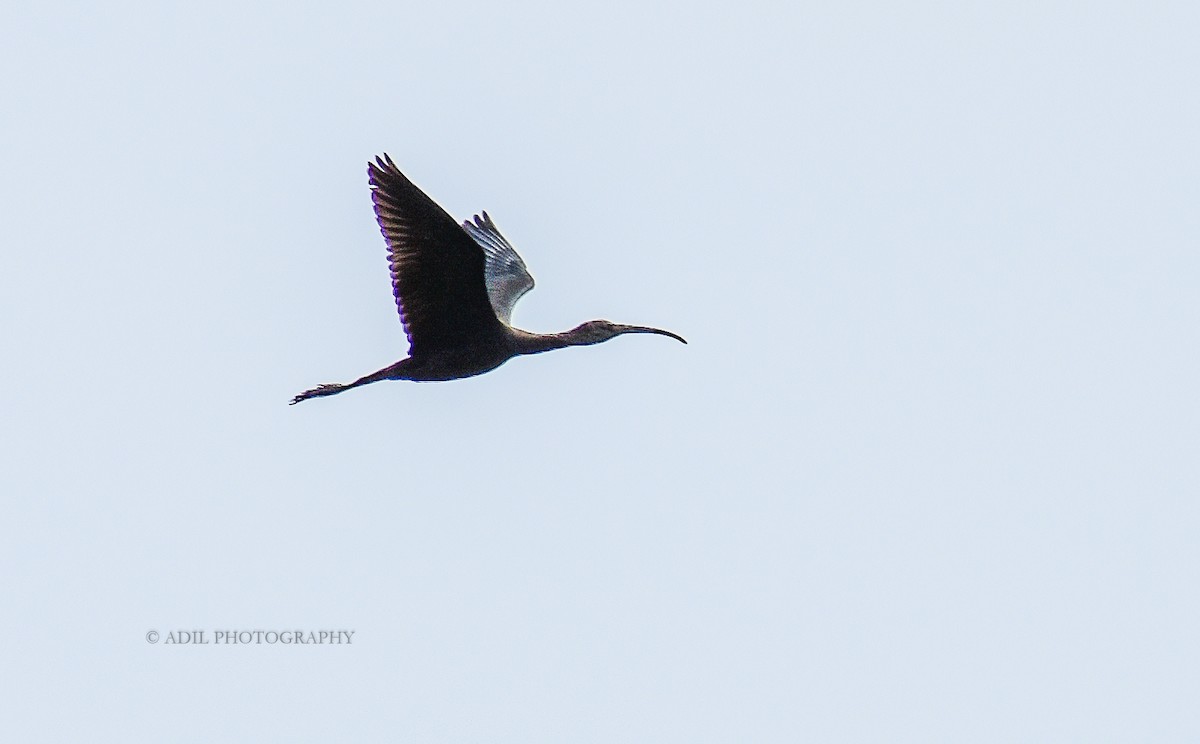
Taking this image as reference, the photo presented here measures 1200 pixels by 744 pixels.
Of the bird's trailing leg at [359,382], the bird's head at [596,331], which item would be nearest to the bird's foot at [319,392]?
the bird's trailing leg at [359,382]

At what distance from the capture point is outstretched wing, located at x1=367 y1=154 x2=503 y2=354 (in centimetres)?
1741

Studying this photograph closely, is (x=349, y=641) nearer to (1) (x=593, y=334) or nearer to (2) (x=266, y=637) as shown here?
(2) (x=266, y=637)

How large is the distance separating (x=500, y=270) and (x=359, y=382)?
167 inches

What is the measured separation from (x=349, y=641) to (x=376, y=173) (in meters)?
7.92

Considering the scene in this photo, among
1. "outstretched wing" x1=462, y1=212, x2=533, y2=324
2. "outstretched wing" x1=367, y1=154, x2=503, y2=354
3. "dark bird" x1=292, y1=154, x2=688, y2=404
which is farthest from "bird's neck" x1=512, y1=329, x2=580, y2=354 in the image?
"outstretched wing" x1=462, y1=212, x2=533, y2=324

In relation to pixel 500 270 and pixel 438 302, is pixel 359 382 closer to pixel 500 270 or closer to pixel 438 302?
→ pixel 438 302

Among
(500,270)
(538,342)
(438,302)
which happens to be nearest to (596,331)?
(538,342)

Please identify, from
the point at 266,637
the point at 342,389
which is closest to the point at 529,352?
the point at 342,389

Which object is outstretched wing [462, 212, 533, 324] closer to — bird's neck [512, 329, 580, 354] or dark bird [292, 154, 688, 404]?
bird's neck [512, 329, 580, 354]

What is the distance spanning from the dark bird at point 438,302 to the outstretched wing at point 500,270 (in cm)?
233

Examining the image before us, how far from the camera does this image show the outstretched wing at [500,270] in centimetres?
2220

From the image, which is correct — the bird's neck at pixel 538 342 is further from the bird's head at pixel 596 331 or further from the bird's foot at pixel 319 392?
the bird's foot at pixel 319 392

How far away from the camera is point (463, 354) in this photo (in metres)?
19.0

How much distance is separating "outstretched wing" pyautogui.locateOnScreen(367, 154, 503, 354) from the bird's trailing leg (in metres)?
0.29
